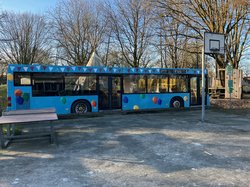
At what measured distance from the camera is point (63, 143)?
20.6ft

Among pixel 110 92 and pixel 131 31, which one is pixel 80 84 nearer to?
pixel 110 92

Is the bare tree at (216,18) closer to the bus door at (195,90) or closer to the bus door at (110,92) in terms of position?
Result: the bus door at (195,90)

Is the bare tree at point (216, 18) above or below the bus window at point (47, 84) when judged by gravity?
above

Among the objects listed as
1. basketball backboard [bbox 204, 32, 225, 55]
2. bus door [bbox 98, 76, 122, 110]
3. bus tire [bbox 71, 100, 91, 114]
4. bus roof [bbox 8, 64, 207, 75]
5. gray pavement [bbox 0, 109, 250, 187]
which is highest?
Result: basketball backboard [bbox 204, 32, 225, 55]

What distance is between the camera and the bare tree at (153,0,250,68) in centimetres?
1766

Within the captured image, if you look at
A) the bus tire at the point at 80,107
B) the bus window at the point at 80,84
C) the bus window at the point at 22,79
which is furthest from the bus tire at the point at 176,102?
the bus window at the point at 22,79

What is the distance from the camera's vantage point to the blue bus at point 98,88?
10.4 meters

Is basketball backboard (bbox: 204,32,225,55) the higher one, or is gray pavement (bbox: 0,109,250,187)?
basketball backboard (bbox: 204,32,225,55)

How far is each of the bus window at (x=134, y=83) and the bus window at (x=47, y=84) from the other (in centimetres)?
357

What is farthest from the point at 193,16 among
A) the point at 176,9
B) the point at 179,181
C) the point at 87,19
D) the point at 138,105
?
the point at 179,181

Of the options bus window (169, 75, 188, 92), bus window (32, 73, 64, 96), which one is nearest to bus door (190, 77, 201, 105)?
bus window (169, 75, 188, 92)

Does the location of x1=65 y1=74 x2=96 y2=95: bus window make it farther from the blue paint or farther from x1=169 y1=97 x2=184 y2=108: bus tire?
x1=169 y1=97 x2=184 y2=108: bus tire

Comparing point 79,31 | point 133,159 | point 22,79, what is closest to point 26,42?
point 79,31

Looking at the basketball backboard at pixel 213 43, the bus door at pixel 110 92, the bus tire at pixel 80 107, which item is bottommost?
the bus tire at pixel 80 107
